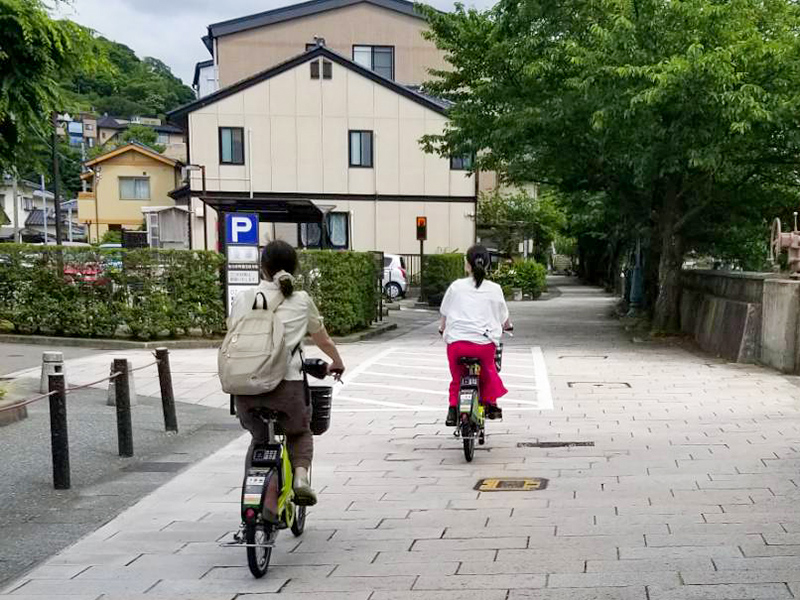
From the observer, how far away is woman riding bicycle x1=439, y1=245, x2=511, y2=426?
7555 millimetres

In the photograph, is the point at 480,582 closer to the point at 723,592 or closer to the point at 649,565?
the point at 649,565

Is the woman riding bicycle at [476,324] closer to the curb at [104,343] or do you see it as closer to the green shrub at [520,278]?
the curb at [104,343]

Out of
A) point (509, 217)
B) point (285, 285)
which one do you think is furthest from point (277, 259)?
point (509, 217)

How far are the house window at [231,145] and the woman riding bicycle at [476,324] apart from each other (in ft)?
99.5

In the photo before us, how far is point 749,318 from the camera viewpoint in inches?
555

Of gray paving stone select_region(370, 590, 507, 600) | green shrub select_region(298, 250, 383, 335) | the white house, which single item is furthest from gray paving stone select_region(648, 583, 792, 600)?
the white house

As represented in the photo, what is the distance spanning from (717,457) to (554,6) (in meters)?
13.1

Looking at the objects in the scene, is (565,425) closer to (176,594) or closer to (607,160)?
(176,594)

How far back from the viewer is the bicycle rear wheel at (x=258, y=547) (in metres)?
4.50

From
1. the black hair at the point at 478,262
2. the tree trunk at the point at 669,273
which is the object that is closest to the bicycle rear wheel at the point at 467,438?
the black hair at the point at 478,262

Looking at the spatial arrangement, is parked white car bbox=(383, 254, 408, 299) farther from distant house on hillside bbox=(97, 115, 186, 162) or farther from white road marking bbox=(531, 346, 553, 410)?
distant house on hillside bbox=(97, 115, 186, 162)

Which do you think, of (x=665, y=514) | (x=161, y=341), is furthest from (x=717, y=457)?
(x=161, y=341)

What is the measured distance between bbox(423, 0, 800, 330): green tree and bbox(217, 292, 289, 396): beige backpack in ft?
38.4

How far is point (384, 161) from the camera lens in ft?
121
